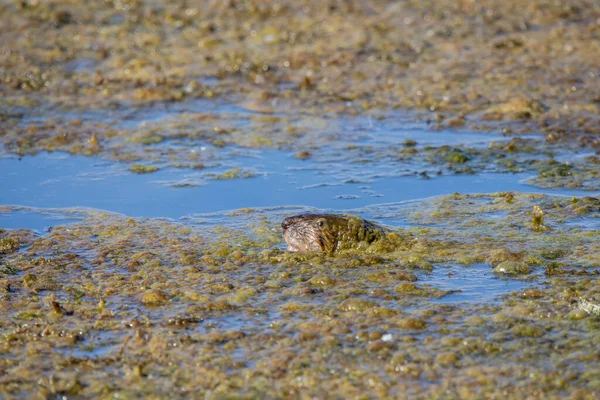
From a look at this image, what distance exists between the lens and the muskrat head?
5.82m

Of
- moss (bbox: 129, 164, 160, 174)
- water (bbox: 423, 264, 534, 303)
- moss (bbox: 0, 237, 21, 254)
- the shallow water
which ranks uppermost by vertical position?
moss (bbox: 129, 164, 160, 174)

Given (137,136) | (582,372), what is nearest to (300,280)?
(582,372)

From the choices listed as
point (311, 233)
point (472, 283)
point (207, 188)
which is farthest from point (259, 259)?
point (207, 188)

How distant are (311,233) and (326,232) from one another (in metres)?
0.11

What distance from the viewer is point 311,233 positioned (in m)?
5.80

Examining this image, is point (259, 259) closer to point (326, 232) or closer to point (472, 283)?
point (326, 232)

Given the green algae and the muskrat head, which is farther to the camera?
the muskrat head

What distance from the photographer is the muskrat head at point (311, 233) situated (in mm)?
5816

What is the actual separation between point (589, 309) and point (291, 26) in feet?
23.9

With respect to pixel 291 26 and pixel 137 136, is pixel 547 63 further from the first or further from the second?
pixel 137 136

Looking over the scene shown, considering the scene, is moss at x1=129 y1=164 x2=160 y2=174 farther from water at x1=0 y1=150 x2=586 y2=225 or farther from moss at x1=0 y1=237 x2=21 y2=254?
moss at x1=0 y1=237 x2=21 y2=254

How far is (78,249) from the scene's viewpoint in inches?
242

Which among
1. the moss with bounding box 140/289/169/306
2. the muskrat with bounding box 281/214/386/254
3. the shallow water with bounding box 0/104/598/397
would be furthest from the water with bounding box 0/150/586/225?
the moss with bounding box 140/289/169/306

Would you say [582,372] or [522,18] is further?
[522,18]
